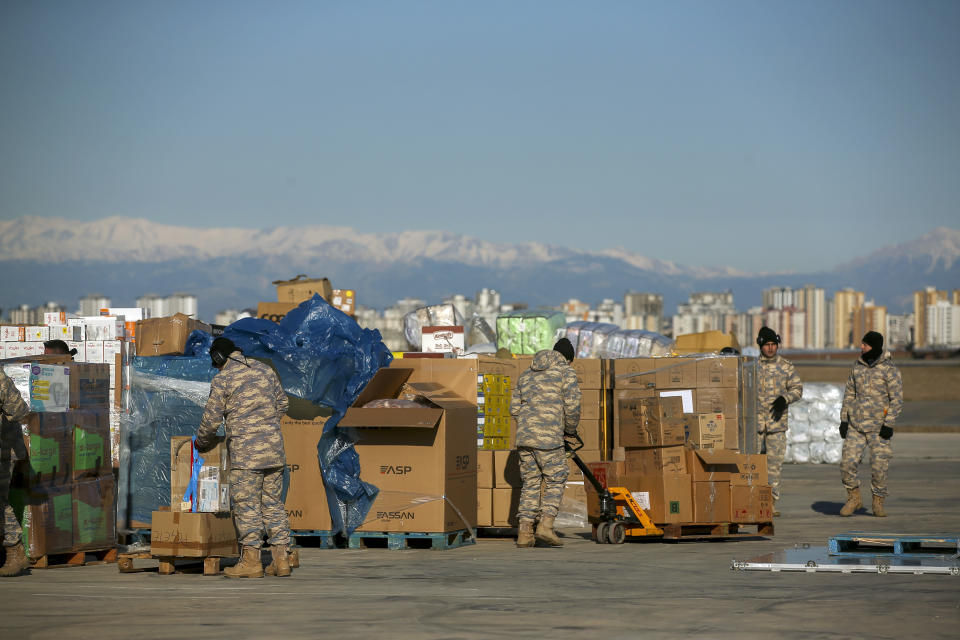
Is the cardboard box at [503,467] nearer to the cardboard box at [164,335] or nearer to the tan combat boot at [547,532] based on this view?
the tan combat boot at [547,532]

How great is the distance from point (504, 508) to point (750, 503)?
7.51ft

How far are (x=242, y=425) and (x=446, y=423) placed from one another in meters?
2.31

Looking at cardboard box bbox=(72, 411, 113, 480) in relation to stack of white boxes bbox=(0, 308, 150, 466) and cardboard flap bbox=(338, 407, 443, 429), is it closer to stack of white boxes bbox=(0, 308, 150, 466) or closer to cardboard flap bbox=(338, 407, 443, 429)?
stack of white boxes bbox=(0, 308, 150, 466)

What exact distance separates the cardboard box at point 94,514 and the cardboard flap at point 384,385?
200 centimetres

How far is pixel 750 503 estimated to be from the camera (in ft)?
36.7

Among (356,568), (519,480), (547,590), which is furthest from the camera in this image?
(519,480)

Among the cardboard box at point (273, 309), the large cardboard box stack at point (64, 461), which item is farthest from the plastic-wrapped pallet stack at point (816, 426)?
the large cardboard box stack at point (64, 461)

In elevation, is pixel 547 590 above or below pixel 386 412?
below

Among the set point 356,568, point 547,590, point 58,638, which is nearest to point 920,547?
point 547,590

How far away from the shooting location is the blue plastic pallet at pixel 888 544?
31.7 feet

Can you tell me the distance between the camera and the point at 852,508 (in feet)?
44.2

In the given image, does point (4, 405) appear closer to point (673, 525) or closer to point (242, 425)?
point (242, 425)

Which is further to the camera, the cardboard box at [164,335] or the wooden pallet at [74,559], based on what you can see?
the cardboard box at [164,335]

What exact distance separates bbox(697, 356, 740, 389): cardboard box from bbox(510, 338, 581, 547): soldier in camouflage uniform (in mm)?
2135
